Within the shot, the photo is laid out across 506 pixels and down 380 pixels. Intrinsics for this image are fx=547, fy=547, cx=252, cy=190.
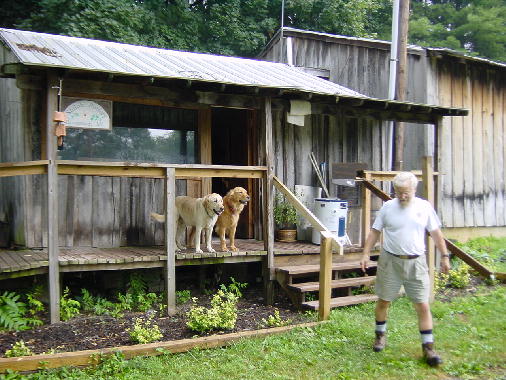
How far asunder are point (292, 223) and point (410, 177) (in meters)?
4.42

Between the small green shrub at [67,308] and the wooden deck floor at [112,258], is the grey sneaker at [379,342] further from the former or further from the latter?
the small green shrub at [67,308]

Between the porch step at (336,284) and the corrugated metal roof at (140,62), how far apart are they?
8.63ft

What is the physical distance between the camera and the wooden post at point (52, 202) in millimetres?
6188

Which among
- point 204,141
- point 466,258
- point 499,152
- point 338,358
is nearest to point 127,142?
point 204,141

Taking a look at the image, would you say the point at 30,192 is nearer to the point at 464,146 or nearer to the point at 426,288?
the point at 426,288

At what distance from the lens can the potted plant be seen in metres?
9.11

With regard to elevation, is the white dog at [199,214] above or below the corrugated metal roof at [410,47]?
below

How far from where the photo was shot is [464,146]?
12.3 meters

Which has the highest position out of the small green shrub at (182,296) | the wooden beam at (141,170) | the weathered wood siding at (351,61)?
the weathered wood siding at (351,61)

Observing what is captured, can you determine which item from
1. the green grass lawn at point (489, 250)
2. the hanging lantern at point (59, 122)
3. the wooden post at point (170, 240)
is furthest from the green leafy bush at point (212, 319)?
the green grass lawn at point (489, 250)

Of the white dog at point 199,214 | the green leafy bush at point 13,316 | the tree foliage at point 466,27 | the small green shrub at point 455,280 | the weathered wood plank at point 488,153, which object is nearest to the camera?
the green leafy bush at point 13,316

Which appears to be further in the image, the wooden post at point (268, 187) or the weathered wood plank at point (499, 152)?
the weathered wood plank at point (499, 152)

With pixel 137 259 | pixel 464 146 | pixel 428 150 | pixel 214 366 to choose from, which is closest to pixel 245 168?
pixel 137 259

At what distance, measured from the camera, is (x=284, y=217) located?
9.19 meters
